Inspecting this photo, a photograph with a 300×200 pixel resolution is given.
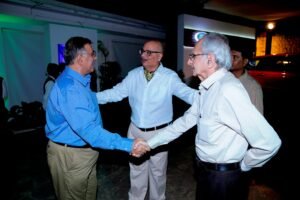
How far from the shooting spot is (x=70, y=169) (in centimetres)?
209

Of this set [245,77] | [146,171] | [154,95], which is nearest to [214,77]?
[154,95]

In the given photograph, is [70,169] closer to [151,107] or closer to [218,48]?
[151,107]

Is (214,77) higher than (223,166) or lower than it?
higher

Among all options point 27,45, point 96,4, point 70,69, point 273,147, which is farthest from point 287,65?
point 27,45

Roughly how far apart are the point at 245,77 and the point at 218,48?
59.5 inches

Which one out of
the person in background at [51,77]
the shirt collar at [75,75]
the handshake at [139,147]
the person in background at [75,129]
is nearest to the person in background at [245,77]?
the handshake at [139,147]

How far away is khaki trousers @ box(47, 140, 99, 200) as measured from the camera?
6.81 ft

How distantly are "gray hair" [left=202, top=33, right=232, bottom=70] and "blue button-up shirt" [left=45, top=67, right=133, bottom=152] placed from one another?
1.13 meters

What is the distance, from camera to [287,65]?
26.1 ft

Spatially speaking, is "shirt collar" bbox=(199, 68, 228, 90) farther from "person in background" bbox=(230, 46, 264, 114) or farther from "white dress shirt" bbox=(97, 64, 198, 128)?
"person in background" bbox=(230, 46, 264, 114)

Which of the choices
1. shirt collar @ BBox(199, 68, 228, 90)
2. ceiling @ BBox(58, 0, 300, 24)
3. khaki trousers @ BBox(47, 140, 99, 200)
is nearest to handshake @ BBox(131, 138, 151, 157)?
khaki trousers @ BBox(47, 140, 99, 200)

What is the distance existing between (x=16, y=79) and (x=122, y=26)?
408 centimetres

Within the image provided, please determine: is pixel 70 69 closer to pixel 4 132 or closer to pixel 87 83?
pixel 87 83

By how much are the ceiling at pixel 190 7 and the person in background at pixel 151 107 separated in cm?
486
